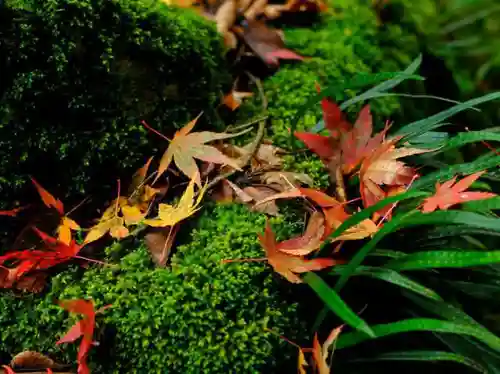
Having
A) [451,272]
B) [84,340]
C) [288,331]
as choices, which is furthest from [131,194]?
[451,272]

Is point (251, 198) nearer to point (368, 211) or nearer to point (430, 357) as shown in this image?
point (368, 211)

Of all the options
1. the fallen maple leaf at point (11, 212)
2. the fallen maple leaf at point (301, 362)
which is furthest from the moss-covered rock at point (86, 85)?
the fallen maple leaf at point (301, 362)

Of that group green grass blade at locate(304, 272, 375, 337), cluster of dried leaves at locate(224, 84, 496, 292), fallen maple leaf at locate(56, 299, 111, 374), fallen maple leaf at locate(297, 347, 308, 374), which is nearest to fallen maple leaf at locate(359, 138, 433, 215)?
cluster of dried leaves at locate(224, 84, 496, 292)

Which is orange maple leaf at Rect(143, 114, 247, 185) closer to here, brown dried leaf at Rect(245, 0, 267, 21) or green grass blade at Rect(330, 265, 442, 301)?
green grass blade at Rect(330, 265, 442, 301)

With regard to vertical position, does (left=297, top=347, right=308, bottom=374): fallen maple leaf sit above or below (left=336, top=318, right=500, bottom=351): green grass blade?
above

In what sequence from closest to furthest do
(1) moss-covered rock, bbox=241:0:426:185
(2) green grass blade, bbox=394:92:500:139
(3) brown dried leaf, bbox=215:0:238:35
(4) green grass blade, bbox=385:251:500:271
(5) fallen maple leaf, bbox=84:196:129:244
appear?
(4) green grass blade, bbox=385:251:500:271
(5) fallen maple leaf, bbox=84:196:129:244
(2) green grass blade, bbox=394:92:500:139
(1) moss-covered rock, bbox=241:0:426:185
(3) brown dried leaf, bbox=215:0:238:35

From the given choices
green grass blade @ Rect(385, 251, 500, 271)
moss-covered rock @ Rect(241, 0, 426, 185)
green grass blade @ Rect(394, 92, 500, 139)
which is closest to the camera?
green grass blade @ Rect(385, 251, 500, 271)
